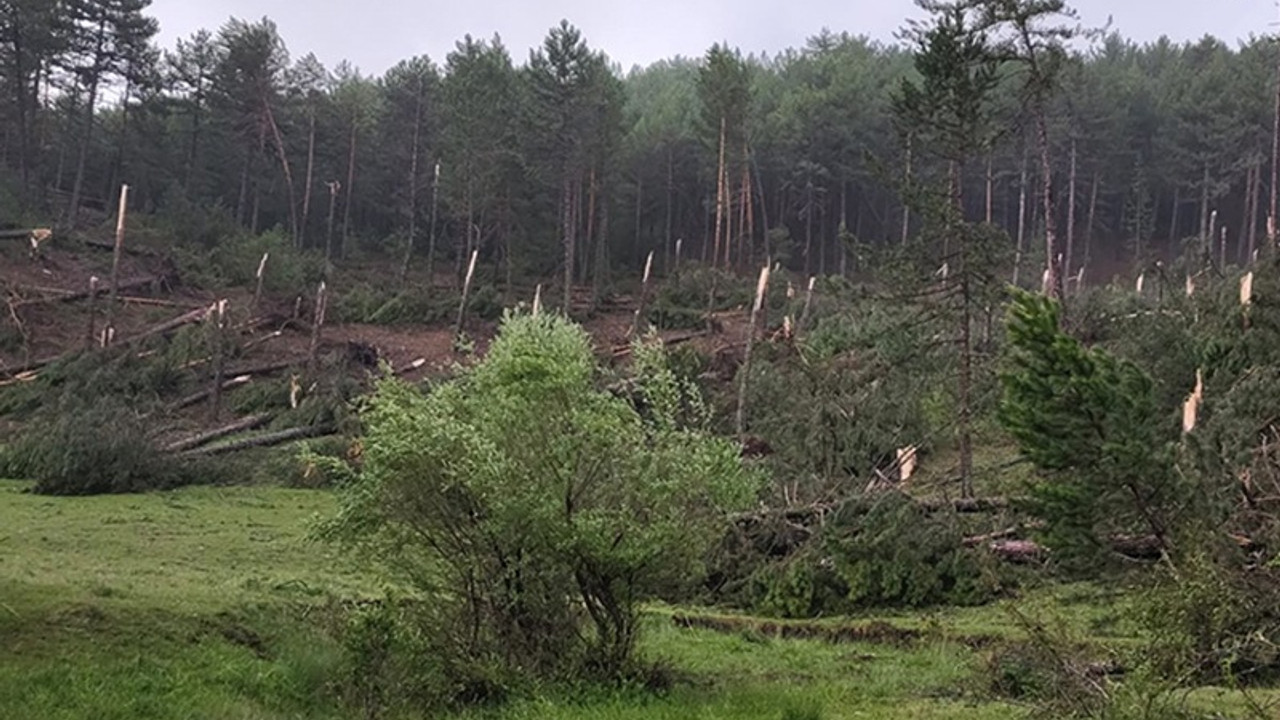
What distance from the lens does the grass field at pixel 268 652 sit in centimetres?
935

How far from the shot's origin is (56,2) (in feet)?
154

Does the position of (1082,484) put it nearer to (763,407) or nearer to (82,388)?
(763,407)

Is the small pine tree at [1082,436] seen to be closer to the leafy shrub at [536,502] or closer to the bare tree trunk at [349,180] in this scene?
the leafy shrub at [536,502]

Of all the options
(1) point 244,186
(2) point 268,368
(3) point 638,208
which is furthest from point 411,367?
(3) point 638,208

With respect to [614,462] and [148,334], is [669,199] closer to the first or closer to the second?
[148,334]

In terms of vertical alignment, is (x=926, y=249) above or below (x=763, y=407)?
above

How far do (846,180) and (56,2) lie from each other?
129 feet

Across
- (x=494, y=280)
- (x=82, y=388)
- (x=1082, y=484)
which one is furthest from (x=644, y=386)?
(x=494, y=280)

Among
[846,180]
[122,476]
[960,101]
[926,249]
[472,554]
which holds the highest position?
[846,180]

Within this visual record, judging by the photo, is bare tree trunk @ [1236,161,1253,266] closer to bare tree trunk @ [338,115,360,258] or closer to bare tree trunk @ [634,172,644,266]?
bare tree trunk @ [634,172,644,266]

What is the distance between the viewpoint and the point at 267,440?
2748 centimetres

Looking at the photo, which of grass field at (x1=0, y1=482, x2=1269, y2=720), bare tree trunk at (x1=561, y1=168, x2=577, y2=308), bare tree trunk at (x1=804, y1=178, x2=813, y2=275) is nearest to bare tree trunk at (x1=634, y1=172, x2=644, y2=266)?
bare tree trunk at (x1=804, y1=178, x2=813, y2=275)

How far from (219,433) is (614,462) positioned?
20717 mm


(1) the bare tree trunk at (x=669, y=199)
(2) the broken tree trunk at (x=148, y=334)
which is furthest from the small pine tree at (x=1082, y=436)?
(1) the bare tree trunk at (x=669, y=199)
